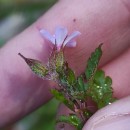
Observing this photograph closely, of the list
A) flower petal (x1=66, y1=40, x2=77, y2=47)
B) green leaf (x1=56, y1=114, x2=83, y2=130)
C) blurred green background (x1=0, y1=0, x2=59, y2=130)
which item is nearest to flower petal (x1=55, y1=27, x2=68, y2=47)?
flower petal (x1=66, y1=40, x2=77, y2=47)

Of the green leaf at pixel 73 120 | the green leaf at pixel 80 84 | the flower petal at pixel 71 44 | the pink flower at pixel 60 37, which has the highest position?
the pink flower at pixel 60 37

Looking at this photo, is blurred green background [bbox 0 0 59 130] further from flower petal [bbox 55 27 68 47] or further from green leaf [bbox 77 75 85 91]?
green leaf [bbox 77 75 85 91]

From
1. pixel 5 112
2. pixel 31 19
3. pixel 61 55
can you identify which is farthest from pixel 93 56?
pixel 31 19

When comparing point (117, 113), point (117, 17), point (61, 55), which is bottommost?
point (117, 113)

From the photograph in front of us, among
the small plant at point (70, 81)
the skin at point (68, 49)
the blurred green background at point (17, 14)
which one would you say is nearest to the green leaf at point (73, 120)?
the small plant at point (70, 81)

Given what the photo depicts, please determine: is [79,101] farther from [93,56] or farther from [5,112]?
[5,112]

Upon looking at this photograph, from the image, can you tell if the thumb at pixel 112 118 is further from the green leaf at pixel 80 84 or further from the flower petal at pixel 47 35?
the flower petal at pixel 47 35
